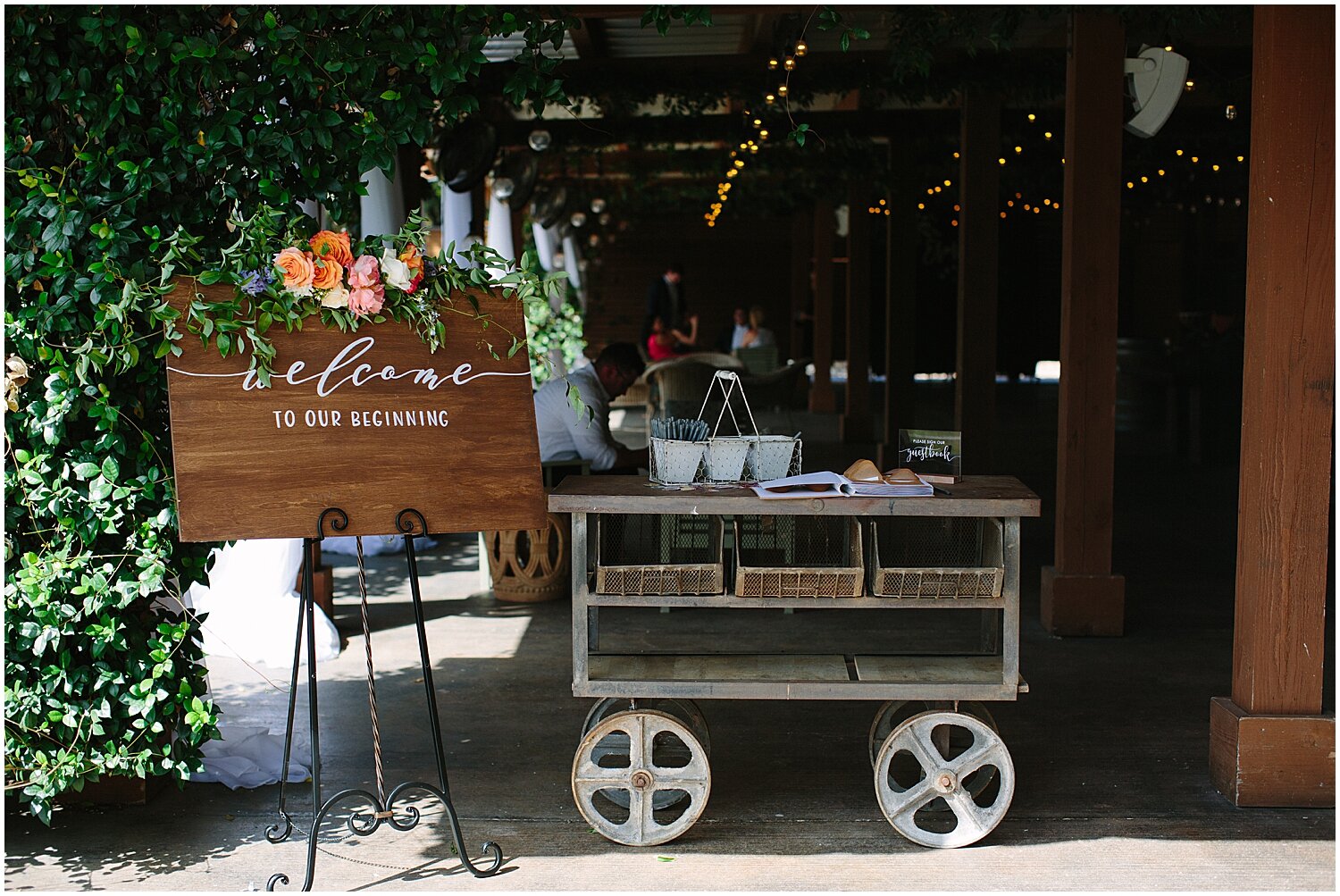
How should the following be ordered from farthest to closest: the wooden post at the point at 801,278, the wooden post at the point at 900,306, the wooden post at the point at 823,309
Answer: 1. the wooden post at the point at 801,278
2. the wooden post at the point at 823,309
3. the wooden post at the point at 900,306

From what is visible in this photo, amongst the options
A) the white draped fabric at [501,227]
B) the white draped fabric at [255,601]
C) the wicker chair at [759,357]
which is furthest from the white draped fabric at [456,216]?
the wicker chair at [759,357]

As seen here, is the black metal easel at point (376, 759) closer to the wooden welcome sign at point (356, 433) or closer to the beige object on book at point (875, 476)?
the wooden welcome sign at point (356, 433)

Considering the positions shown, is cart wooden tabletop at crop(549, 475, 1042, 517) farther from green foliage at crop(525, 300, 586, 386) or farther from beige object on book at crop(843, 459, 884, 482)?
green foliage at crop(525, 300, 586, 386)

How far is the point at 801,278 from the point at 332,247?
53.8 feet

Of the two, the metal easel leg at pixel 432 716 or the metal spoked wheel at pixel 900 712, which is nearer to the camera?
the metal easel leg at pixel 432 716

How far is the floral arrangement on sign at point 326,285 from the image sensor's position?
2.69m

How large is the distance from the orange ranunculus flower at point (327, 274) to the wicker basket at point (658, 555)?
83 centimetres

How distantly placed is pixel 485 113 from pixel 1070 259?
4640 millimetres

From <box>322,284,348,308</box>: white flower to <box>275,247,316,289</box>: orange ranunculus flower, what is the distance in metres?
0.05

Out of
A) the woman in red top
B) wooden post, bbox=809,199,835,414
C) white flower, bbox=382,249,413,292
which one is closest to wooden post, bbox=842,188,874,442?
the woman in red top

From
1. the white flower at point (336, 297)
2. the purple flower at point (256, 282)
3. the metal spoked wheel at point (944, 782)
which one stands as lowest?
the metal spoked wheel at point (944, 782)

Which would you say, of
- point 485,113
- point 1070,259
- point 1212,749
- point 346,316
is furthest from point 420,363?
point 485,113

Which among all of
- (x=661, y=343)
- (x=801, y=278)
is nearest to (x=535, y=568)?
(x=661, y=343)

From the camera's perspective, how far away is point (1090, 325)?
4.82m
